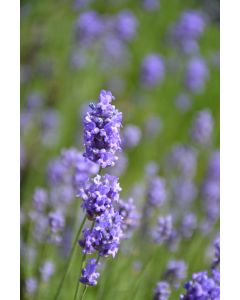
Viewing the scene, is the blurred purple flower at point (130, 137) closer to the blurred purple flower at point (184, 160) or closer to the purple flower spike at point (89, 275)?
the blurred purple flower at point (184, 160)

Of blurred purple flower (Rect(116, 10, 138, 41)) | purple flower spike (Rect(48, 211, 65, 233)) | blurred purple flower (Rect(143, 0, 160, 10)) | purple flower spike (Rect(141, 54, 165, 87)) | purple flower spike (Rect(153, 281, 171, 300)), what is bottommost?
purple flower spike (Rect(153, 281, 171, 300))

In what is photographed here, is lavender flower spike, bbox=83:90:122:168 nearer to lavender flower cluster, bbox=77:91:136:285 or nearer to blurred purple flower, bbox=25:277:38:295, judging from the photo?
lavender flower cluster, bbox=77:91:136:285

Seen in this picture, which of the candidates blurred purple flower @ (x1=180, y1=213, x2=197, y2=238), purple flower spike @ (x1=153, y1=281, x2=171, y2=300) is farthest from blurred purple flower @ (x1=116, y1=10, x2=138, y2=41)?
purple flower spike @ (x1=153, y1=281, x2=171, y2=300)

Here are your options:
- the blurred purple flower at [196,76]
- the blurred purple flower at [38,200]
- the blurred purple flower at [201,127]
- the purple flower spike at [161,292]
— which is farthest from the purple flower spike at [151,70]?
the purple flower spike at [161,292]

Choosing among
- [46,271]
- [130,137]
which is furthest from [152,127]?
[46,271]

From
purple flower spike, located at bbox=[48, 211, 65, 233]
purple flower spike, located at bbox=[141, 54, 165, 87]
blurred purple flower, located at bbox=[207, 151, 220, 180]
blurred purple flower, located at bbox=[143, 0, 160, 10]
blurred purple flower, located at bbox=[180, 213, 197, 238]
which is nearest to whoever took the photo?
purple flower spike, located at bbox=[48, 211, 65, 233]

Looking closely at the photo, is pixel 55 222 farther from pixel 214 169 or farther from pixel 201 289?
pixel 214 169

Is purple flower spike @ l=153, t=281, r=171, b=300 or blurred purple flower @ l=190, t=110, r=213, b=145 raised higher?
blurred purple flower @ l=190, t=110, r=213, b=145
